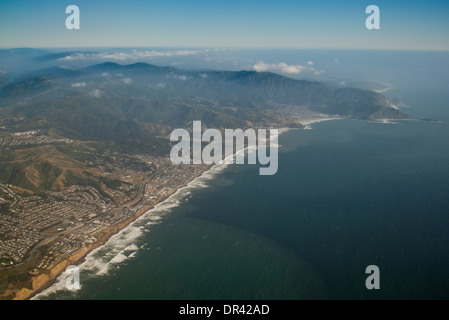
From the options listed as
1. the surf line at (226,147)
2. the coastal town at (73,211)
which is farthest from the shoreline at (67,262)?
the surf line at (226,147)

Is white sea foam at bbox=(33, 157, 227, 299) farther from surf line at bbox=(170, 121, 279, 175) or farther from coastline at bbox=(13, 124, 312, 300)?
surf line at bbox=(170, 121, 279, 175)

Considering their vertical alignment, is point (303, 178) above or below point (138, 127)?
below

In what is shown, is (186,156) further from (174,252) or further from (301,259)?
(301,259)

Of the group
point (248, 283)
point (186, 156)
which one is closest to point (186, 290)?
point (248, 283)

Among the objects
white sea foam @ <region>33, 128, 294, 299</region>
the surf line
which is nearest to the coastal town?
white sea foam @ <region>33, 128, 294, 299</region>

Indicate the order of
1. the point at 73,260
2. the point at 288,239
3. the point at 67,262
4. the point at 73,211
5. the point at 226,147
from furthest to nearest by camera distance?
the point at 226,147
the point at 73,211
the point at 288,239
the point at 73,260
the point at 67,262

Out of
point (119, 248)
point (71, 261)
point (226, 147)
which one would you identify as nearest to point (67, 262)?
point (71, 261)

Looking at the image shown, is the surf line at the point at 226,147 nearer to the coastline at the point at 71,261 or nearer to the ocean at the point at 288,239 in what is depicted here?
the ocean at the point at 288,239

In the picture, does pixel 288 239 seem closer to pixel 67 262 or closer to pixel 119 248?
pixel 119 248

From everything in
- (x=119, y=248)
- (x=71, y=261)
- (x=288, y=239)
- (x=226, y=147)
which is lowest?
(x=71, y=261)
